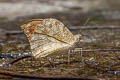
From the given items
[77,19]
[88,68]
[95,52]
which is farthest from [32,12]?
[88,68]

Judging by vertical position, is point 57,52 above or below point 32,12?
below

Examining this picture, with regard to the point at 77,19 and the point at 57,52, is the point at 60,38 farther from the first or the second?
the point at 77,19

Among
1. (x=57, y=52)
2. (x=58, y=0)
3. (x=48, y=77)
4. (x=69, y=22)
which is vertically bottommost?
(x=48, y=77)

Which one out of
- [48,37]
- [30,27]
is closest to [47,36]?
[48,37]

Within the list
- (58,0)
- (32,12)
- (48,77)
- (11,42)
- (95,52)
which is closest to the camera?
(48,77)

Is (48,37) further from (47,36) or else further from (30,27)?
(30,27)
